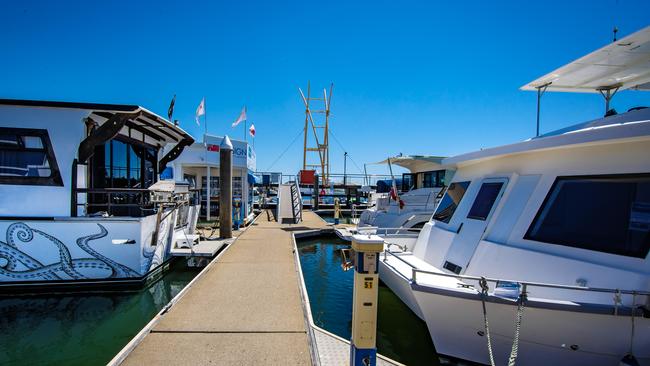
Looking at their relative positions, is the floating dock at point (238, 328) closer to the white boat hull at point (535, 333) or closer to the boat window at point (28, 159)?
the white boat hull at point (535, 333)

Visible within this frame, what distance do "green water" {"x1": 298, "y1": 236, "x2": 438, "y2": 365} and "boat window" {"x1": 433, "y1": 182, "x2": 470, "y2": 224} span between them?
1.99m

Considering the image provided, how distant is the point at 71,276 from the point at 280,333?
5247mm

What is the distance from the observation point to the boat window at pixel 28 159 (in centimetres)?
711

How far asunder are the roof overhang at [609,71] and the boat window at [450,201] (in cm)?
259

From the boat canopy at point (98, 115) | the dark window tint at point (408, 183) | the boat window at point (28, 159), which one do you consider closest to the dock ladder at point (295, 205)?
the dark window tint at point (408, 183)

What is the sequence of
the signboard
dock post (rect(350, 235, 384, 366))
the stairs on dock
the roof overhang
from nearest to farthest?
dock post (rect(350, 235, 384, 366)) < the roof overhang < the stairs on dock < the signboard

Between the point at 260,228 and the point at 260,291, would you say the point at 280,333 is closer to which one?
the point at 260,291

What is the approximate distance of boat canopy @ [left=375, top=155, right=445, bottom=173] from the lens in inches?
736

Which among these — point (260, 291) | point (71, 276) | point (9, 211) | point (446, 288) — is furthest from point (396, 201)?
point (9, 211)

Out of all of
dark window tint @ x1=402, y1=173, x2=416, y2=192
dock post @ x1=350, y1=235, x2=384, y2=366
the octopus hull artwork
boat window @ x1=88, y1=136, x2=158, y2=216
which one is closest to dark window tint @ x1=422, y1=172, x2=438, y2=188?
dark window tint @ x1=402, y1=173, x2=416, y2=192

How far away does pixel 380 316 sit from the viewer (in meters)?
6.66

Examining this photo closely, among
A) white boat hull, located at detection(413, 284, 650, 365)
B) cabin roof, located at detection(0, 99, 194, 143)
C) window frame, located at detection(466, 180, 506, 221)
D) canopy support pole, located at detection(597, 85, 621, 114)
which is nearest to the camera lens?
white boat hull, located at detection(413, 284, 650, 365)

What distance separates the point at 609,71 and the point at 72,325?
34.4 feet

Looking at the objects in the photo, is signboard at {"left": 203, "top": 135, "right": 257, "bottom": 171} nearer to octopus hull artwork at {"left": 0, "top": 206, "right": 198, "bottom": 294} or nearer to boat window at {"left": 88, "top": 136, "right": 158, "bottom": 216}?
boat window at {"left": 88, "top": 136, "right": 158, "bottom": 216}
